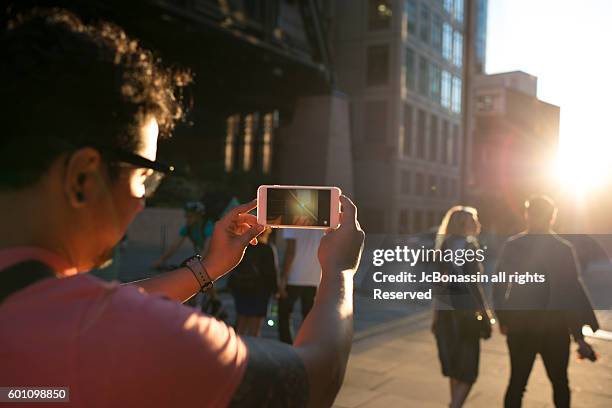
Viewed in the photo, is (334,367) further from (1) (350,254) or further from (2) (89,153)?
(2) (89,153)

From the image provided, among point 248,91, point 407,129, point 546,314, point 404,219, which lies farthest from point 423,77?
point 546,314

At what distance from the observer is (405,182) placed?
139 ft

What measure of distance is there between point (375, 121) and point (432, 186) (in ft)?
28.0

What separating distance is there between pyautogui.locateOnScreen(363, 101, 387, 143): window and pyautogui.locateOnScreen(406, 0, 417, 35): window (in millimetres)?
6232

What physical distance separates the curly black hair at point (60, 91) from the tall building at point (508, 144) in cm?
5287

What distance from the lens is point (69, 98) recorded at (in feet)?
3.05

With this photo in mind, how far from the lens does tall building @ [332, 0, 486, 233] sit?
40156 millimetres

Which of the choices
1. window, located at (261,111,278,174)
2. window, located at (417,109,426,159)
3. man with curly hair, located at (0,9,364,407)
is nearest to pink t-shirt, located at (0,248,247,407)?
man with curly hair, located at (0,9,364,407)

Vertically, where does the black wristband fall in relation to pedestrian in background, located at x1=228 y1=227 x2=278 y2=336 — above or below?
above

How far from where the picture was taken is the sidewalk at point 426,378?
189 inches

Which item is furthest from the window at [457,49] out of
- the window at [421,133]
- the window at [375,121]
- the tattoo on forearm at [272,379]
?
the tattoo on forearm at [272,379]

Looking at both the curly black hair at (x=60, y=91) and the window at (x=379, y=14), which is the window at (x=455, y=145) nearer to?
the window at (x=379, y=14)

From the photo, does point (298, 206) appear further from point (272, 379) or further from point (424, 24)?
point (424, 24)

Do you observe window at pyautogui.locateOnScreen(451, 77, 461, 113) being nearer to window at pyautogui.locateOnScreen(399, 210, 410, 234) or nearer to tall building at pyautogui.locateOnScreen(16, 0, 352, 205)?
window at pyautogui.locateOnScreen(399, 210, 410, 234)
